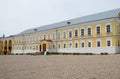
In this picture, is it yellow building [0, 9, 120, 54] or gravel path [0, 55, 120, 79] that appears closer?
gravel path [0, 55, 120, 79]

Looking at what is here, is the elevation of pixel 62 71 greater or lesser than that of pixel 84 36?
lesser

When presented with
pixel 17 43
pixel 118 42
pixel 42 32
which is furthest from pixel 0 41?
pixel 118 42

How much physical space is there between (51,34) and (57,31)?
283 centimetres

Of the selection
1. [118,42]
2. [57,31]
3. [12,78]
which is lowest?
[12,78]

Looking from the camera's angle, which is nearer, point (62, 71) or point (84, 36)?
point (62, 71)

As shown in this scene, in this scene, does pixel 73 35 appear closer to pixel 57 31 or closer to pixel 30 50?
pixel 57 31

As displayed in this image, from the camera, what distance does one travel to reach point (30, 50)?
58.3m

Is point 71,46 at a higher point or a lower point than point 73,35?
lower

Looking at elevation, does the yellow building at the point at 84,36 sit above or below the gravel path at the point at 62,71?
above

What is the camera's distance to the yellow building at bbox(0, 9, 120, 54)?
35219mm

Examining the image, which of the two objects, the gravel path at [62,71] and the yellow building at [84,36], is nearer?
the gravel path at [62,71]

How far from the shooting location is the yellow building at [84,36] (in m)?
35.2

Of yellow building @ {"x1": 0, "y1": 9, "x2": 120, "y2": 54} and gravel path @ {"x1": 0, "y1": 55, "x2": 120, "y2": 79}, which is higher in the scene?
yellow building @ {"x1": 0, "y1": 9, "x2": 120, "y2": 54}

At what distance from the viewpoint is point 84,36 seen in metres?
40.6
